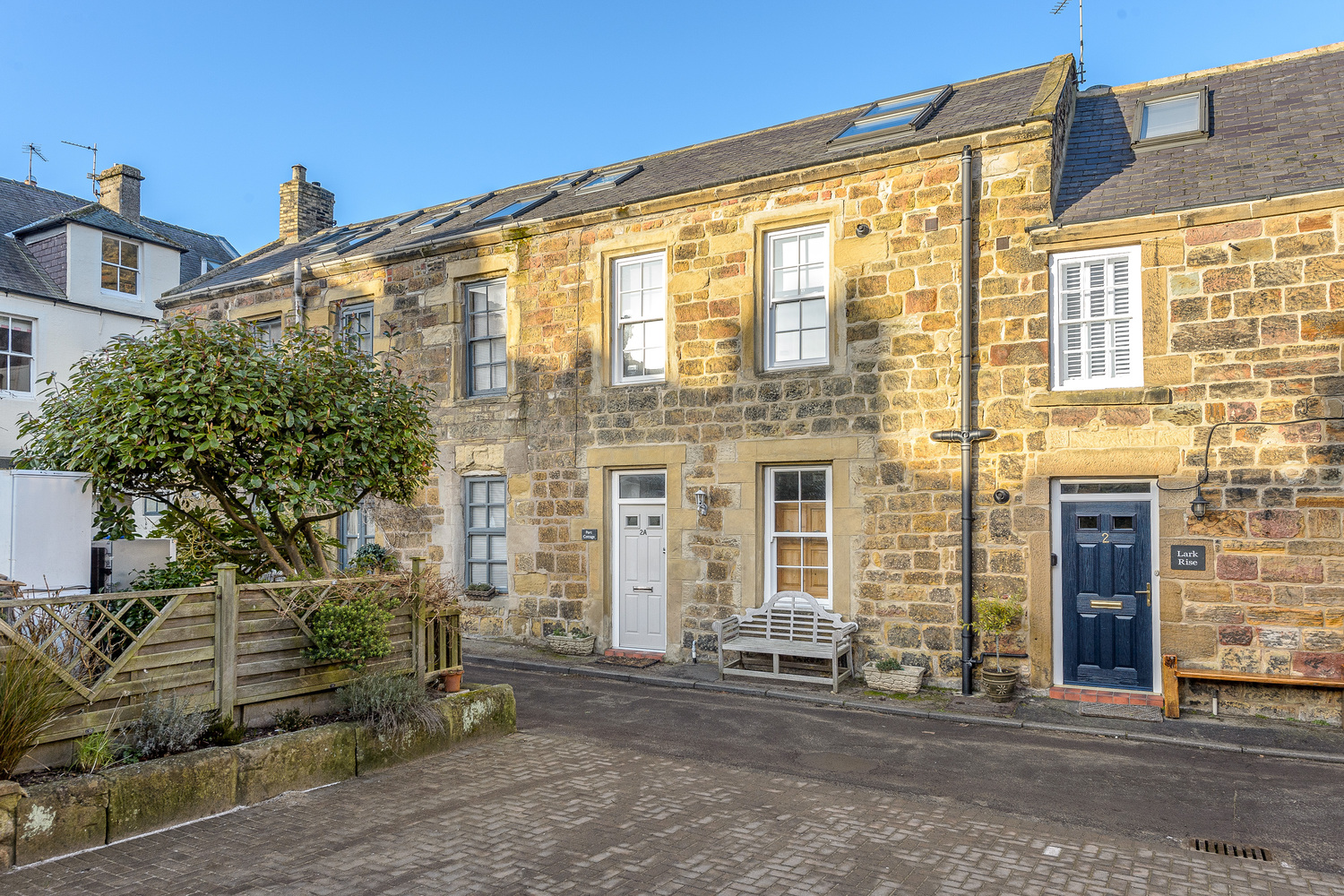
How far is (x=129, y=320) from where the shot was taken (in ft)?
67.3

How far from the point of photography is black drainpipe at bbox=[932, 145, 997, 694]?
10016mm

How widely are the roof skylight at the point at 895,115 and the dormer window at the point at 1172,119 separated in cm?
263

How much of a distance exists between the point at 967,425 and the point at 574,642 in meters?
6.05

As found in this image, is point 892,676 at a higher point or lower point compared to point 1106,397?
lower

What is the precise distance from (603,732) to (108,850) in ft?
13.8

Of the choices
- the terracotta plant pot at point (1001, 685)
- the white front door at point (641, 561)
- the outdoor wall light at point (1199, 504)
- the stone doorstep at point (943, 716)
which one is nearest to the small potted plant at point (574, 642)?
the white front door at point (641, 561)

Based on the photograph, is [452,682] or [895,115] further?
[895,115]

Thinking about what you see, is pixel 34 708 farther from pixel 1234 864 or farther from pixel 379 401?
pixel 1234 864

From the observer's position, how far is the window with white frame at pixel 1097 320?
9742 millimetres

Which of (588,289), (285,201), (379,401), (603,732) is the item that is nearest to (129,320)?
(285,201)

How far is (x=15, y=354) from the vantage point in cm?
1839

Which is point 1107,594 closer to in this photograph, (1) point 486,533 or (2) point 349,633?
(2) point 349,633

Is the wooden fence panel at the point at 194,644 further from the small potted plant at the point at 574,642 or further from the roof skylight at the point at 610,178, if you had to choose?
the roof skylight at the point at 610,178

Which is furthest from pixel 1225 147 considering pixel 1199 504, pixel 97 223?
pixel 97 223
